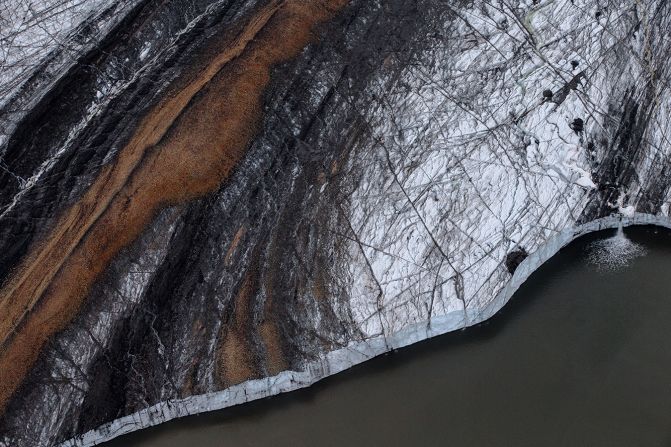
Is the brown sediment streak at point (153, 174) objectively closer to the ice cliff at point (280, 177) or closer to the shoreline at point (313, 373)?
the ice cliff at point (280, 177)

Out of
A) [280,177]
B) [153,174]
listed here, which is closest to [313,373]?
[280,177]

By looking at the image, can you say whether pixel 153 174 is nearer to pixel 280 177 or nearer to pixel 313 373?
pixel 280 177

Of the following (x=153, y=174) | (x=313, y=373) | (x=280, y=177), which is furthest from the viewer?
(x=280, y=177)

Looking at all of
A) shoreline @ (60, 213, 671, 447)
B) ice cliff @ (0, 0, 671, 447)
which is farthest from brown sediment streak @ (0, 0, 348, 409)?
shoreline @ (60, 213, 671, 447)

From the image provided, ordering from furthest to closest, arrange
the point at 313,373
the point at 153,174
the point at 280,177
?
1. the point at 280,177
2. the point at 153,174
3. the point at 313,373

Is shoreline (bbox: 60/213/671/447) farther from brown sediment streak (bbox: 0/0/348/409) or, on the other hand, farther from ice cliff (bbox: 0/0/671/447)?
brown sediment streak (bbox: 0/0/348/409)

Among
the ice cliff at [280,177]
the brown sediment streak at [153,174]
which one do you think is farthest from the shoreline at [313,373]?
the brown sediment streak at [153,174]

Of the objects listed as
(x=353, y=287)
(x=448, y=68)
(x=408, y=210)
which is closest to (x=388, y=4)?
(x=448, y=68)

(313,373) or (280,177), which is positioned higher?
(280,177)

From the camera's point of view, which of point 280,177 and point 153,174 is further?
point 280,177
